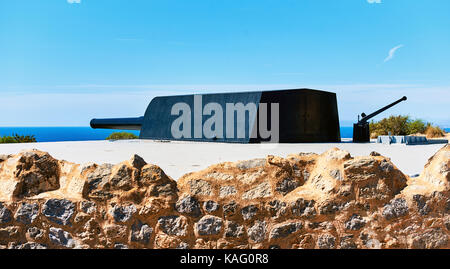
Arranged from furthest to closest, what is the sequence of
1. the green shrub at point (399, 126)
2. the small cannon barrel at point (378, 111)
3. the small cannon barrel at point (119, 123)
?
the green shrub at point (399, 126), the small cannon barrel at point (119, 123), the small cannon barrel at point (378, 111)

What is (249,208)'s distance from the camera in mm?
3783

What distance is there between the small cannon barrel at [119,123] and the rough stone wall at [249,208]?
53.1 feet

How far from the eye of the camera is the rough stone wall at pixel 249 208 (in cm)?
375

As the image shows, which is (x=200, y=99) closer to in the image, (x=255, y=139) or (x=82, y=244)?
(x=255, y=139)

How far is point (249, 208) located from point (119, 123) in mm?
17346

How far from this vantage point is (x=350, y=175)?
12.4 feet

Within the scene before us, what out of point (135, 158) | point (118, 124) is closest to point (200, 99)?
point (118, 124)

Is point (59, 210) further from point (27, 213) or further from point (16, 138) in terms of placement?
point (16, 138)

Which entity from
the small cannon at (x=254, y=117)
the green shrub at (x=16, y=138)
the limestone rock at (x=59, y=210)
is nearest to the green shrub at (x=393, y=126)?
the small cannon at (x=254, y=117)

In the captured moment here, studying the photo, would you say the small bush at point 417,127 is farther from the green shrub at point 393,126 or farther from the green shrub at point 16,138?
the green shrub at point 16,138

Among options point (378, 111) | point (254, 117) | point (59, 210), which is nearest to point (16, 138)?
point (254, 117)

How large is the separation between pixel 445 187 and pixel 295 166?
1.33m

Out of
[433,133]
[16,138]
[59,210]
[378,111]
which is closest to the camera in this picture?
[59,210]

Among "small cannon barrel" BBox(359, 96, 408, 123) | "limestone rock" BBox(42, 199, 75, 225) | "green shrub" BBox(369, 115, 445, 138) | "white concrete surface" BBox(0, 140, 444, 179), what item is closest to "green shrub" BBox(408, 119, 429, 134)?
"green shrub" BBox(369, 115, 445, 138)
